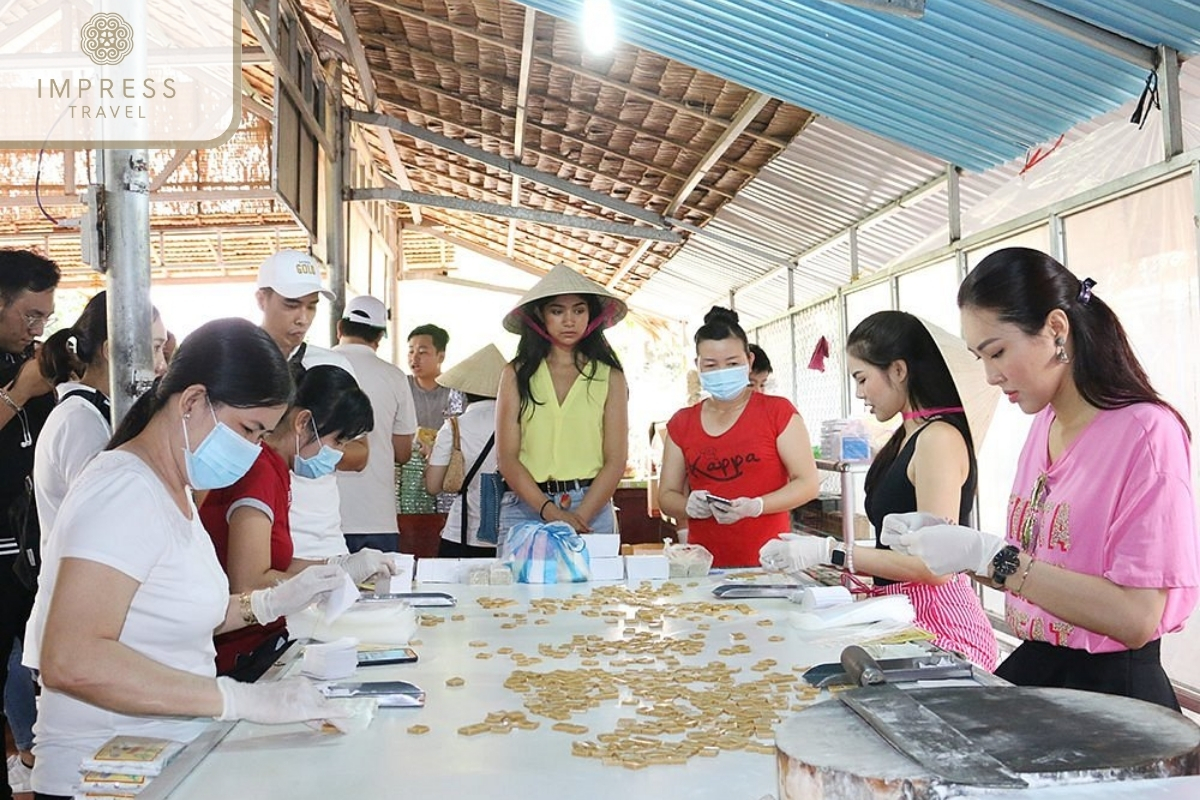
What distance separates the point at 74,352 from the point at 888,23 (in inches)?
126

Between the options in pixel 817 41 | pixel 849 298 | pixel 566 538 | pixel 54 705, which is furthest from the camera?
pixel 849 298

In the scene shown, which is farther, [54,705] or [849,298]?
[849,298]

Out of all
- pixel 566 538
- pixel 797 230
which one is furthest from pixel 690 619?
pixel 797 230

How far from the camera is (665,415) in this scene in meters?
16.1

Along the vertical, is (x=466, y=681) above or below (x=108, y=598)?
below

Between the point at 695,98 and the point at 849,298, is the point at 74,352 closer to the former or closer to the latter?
the point at 695,98

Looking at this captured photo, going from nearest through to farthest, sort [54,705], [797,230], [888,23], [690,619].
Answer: [54,705], [690,619], [888,23], [797,230]

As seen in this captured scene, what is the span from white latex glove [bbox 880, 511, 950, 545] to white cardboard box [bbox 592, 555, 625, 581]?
845 mm

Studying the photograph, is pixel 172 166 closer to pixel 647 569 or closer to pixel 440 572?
pixel 440 572

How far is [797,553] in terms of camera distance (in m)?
2.58

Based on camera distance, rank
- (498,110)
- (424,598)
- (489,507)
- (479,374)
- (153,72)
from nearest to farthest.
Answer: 1. (424,598)
2. (489,507)
3. (479,374)
4. (153,72)
5. (498,110)

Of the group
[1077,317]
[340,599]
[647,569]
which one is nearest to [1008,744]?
[1077,317]

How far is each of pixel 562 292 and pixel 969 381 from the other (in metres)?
1.45

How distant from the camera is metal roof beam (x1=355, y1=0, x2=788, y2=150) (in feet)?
21.6
